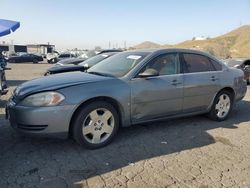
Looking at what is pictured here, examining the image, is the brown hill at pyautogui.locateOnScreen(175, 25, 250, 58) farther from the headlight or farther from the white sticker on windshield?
the headlight

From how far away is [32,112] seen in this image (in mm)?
3730

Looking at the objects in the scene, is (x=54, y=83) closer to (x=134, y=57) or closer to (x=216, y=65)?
(x=134, y=57)

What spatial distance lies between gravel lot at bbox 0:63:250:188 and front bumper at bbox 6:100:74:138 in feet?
1.21

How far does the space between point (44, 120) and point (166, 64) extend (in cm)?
239

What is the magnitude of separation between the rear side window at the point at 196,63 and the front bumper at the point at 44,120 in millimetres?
2468

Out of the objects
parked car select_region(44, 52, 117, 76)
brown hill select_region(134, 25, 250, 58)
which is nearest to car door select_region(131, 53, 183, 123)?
parked car select_region(44, 52, 117, 76)

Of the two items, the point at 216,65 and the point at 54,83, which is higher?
the point at 216,65

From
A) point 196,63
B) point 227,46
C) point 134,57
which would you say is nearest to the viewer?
→ point 134,57

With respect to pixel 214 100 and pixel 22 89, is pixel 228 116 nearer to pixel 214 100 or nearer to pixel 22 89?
pixel 214 100

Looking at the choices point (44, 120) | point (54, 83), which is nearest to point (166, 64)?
point (54, 83)

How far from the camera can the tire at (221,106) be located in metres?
5.64

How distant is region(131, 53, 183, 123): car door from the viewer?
443 cm

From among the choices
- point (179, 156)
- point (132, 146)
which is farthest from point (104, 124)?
point (179, 156)

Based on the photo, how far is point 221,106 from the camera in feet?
18.8
